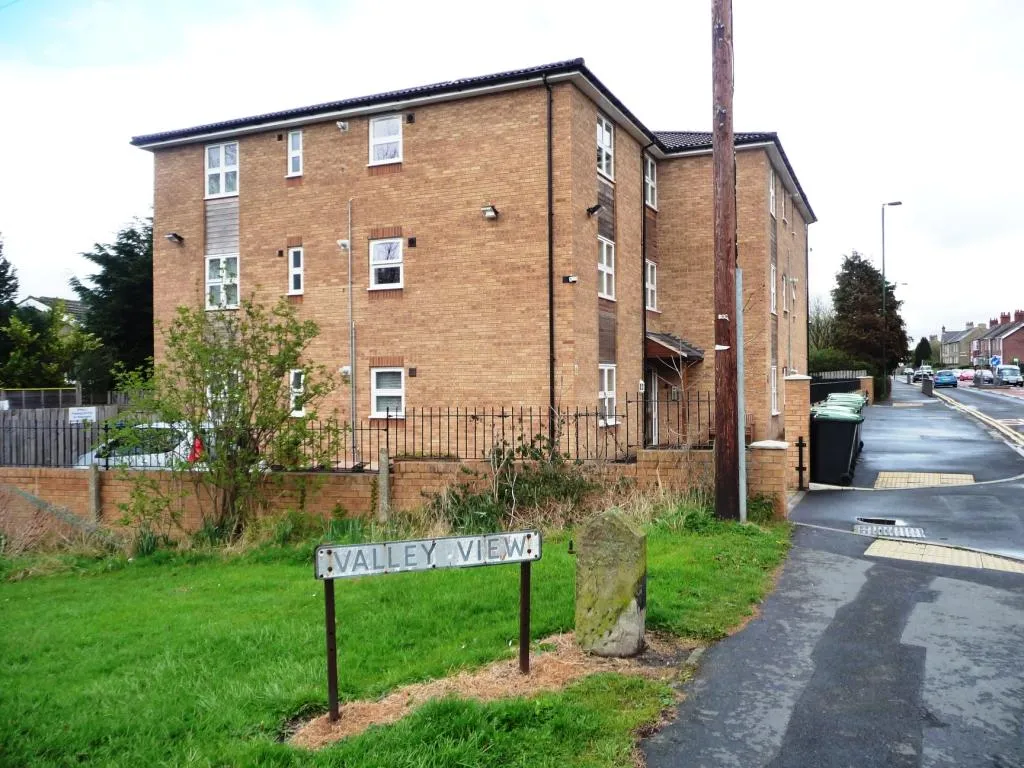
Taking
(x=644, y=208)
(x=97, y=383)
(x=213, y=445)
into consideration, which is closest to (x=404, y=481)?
(x=213, y=445)

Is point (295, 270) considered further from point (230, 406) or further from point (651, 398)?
point (651, 398)

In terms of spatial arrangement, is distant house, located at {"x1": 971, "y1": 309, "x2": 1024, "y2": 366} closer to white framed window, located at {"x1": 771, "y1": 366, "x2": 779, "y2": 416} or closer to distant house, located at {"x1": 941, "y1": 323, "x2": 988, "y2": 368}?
distant house, located at {"x1": 941, "y1": 323, "x2": 988, "y2": 368}

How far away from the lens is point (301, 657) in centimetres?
599

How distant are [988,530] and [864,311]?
162 feet

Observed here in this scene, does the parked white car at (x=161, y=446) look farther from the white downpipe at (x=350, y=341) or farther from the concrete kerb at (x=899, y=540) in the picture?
the concrete kerb at (x=899, y=540)

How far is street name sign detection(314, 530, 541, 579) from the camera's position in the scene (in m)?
4.69

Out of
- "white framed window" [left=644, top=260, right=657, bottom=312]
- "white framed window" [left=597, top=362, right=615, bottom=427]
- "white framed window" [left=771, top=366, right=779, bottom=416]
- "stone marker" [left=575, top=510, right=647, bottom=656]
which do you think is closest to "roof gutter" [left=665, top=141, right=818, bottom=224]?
"white framed window" [left=644, top=260, right=657, bottom=312]

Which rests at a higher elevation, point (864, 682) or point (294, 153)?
point (294, 153)

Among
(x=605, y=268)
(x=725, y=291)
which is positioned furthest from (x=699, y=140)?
(x=725, y=291)

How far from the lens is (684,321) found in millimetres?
21891

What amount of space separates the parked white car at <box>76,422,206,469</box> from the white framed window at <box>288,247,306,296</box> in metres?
7.51

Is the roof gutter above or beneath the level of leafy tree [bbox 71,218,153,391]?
above

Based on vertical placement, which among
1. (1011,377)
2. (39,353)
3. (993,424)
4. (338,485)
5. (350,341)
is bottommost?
(993,424)

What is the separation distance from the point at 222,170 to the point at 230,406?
10.6 meters
